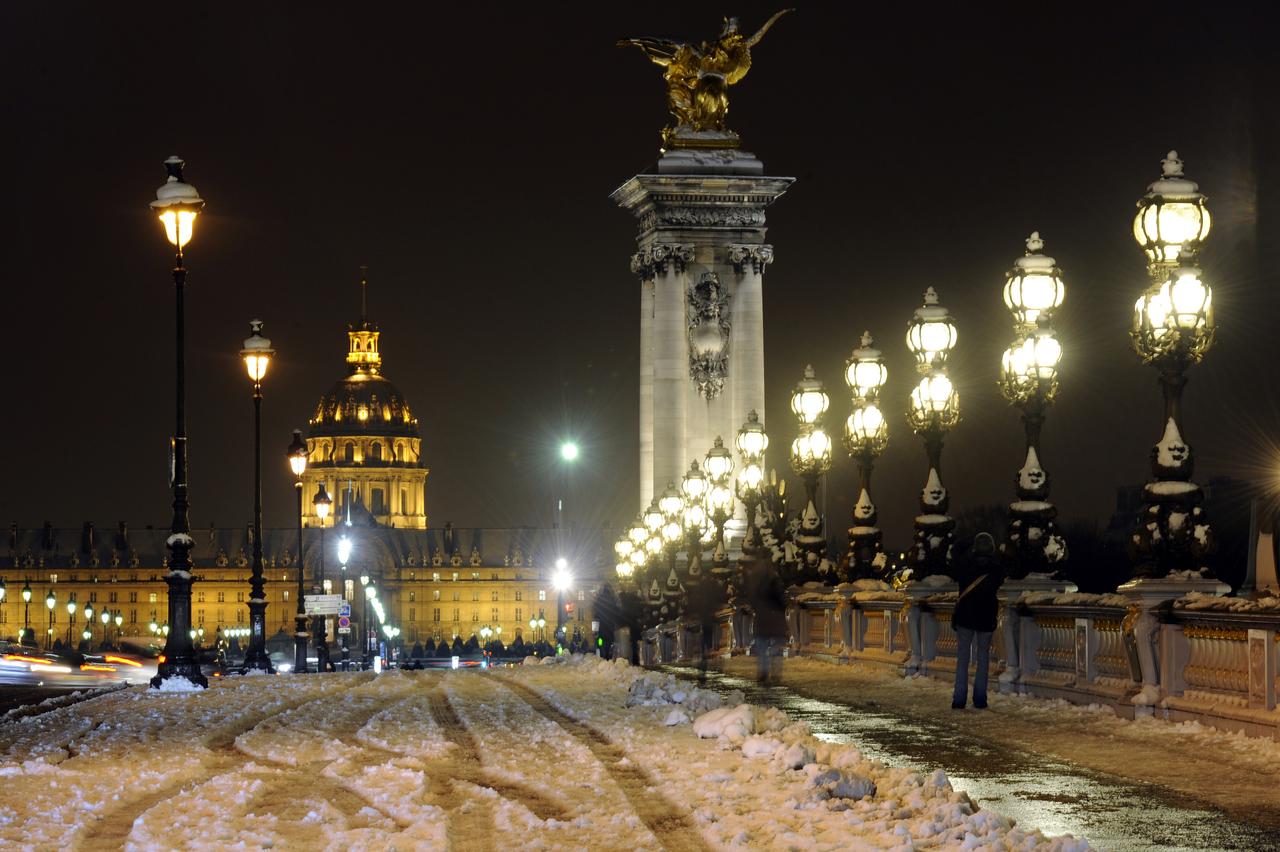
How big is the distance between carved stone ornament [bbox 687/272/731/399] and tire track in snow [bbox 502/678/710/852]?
59.7 m

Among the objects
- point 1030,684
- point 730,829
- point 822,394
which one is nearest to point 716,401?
point 822,394

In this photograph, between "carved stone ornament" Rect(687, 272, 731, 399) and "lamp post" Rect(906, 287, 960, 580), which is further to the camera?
"carved stone ornament" Rect(687, 272, 731, 399)

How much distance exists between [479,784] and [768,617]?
1786 cm

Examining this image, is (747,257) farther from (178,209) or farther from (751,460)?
(178,209)

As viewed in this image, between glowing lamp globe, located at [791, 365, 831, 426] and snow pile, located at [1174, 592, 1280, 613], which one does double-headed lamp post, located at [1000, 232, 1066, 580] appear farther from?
glowing lamp globe, located at [791, 365, 831, 426]

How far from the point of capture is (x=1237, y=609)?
20750 millimetres

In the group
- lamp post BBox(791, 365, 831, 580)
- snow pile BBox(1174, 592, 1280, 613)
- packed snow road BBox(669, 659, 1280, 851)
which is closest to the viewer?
packed snow road BBox(669, 659, 1280, 851)

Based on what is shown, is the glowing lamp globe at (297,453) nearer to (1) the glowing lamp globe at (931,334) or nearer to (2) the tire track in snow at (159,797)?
(1) the glowing lamp globe at (931,334)

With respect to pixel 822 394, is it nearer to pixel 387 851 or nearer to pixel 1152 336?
pixel 1152 336

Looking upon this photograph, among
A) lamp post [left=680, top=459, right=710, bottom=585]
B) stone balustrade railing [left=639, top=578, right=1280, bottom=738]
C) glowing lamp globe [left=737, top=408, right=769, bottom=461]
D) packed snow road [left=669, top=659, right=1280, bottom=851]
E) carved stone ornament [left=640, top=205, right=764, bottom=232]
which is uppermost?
carved stone ornament [left=640, top=205, right=764, bottom=232]

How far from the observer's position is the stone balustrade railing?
20.5 m

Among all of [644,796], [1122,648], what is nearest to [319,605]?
[1122,648]

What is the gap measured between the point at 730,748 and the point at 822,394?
28.3 m

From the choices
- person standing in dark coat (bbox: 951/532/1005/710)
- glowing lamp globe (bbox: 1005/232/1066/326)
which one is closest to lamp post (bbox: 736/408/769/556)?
glowing lamp globe (bbox: 1005/232/1066/326)
